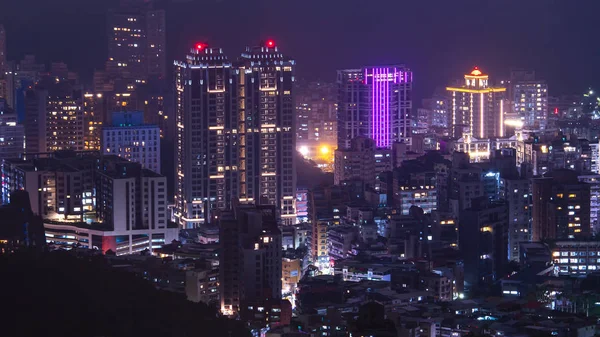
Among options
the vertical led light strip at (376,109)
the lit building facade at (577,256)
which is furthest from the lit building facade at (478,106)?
the lit building facade at (577,256)

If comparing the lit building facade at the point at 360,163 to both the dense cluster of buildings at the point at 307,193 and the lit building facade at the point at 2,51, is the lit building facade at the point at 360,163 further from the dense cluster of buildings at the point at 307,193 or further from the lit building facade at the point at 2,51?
the lit building facade at the point at 2,51

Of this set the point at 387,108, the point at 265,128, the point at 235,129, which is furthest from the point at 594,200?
the point at 387,108

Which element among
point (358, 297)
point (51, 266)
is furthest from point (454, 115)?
point (51, 266)

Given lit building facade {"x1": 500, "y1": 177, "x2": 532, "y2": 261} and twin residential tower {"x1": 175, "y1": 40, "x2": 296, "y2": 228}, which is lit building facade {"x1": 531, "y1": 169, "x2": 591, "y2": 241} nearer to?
lit building facade {"x1": 500, "y1": 177, "x2": 532, "y2": 261}

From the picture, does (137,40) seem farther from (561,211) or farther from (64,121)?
(561,211)

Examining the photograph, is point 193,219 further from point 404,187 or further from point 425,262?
point 425,262

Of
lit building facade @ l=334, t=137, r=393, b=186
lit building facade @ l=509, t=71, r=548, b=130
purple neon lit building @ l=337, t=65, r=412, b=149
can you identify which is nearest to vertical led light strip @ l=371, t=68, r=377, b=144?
purple neon lit building @ l=337, t=65, r=412, b=149
